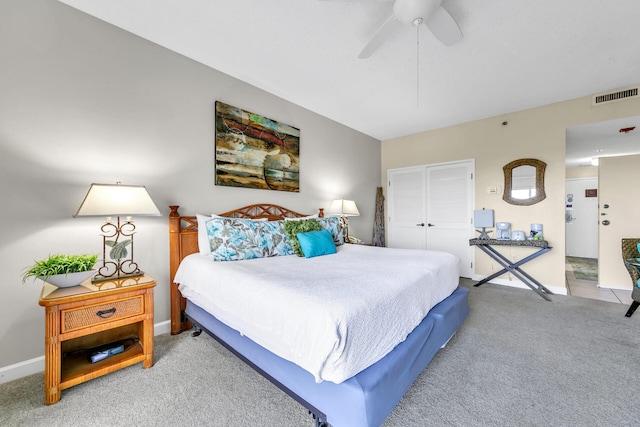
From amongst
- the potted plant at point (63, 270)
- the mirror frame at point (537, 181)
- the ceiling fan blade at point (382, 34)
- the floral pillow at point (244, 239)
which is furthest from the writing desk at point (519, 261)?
the potted plant at point (63, 270)

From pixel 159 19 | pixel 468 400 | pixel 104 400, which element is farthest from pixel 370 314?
pixel 159 19

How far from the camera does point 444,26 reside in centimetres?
186

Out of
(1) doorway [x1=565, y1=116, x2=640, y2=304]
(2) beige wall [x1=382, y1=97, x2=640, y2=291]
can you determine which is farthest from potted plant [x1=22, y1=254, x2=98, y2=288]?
(1) doorway [x1=565, y1=116, x2=640, y2=304]

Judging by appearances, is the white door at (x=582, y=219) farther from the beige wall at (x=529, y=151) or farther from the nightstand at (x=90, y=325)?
the nightstand at (x=90, y=325)

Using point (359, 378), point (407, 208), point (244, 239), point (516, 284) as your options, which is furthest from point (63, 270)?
point (516, 284)

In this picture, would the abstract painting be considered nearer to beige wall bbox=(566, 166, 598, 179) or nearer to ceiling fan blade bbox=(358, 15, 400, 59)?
ceiling fan blade bbox=(358, 15, 400, 59)

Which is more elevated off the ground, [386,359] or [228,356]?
[386,359]

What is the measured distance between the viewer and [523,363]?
1892mm

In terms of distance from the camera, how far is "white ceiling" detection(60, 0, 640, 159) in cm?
196

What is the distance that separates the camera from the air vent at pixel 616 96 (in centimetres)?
305

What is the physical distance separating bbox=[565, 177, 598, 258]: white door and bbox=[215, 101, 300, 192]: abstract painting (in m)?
6.97

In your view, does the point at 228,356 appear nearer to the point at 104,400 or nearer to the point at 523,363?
the point at 104,400

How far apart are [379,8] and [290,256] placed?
228cm

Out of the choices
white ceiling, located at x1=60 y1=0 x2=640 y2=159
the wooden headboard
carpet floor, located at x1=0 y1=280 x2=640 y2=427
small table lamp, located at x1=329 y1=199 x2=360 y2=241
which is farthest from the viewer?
small table lamp, located at x1=329 y1=199 x2=360 y2=241
